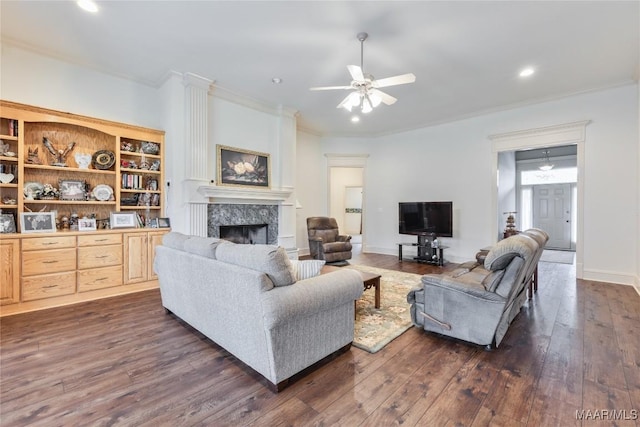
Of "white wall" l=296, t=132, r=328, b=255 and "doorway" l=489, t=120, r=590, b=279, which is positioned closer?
"doorway" l=489, t=120, r=590, b=279

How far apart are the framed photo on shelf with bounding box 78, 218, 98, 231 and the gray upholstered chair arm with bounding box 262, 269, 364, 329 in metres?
3.33

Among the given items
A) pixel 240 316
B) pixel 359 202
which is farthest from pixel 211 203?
pixel 359 202

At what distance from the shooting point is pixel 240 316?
1.96 metres

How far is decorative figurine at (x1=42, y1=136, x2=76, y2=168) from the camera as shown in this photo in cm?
364

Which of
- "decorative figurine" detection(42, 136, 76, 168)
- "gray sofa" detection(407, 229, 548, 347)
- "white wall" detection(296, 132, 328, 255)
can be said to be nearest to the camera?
"gray sofa" detection(407, 229, 548, 347)

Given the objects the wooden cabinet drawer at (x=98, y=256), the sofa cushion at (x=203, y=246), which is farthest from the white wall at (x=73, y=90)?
the sofa cushion at (x=203, y=246)

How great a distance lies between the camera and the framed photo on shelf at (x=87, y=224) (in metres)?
3.65

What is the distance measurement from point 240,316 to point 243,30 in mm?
3054

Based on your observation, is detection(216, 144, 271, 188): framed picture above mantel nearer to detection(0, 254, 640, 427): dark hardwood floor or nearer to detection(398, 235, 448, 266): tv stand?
detection(0, 254, 640, 427): dark hardwood floor

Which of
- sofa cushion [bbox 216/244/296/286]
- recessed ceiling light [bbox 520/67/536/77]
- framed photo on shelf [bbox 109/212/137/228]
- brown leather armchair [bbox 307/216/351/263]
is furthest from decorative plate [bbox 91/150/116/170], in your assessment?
recessed ceiling light [bbox 520/67/536/77]

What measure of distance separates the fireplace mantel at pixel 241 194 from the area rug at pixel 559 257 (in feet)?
20.3

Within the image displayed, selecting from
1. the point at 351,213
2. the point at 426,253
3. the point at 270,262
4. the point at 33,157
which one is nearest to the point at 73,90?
the point at 33,157

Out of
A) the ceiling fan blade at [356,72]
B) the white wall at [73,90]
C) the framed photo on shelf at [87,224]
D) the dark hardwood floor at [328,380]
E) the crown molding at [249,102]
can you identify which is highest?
the crown molding at [249,102]

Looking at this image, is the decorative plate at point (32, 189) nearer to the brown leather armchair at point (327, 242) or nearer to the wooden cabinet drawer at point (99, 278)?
the wooden cabinet drawer at point (99, 278)
